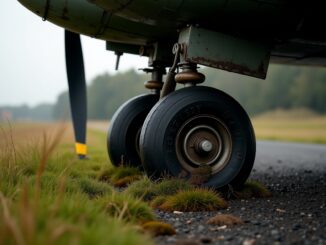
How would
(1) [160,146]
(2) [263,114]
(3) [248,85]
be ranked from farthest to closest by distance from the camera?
(3) [248,85]
(2) [263,114]
(1) [160,146]

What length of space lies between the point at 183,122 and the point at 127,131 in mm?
1966

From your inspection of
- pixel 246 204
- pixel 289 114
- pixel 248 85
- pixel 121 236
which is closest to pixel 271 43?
pixel 246 204

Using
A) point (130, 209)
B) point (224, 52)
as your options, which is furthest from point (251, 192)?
point (130, 209)

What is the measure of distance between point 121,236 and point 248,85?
7527 cm

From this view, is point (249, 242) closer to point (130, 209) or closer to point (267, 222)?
point (267, 222)

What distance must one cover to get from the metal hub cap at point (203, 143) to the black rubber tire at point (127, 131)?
179cm

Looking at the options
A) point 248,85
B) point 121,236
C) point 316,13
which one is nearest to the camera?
point 121,236

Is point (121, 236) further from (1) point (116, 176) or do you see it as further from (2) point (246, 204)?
(1) point (116, 176)

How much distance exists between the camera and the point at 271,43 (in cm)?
475

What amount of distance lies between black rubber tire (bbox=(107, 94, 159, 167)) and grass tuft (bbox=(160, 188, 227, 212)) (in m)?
2.38

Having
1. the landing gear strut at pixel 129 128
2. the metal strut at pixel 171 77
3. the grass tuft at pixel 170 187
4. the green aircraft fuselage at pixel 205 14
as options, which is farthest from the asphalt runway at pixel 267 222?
the landing gear strut at pixel 129 128

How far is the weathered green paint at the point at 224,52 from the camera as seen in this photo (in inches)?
171

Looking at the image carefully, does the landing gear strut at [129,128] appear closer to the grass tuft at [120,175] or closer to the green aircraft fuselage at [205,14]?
the grass tuft at [120,175]

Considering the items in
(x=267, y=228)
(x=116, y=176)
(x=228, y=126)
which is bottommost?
(x=116, y=176)
